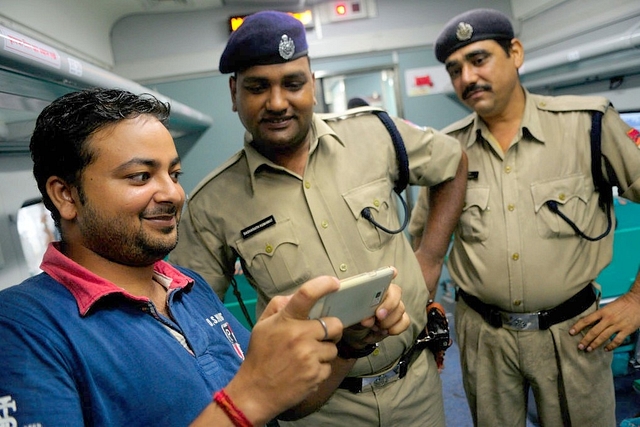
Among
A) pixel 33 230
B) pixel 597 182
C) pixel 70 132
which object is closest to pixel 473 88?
pixel 597 182

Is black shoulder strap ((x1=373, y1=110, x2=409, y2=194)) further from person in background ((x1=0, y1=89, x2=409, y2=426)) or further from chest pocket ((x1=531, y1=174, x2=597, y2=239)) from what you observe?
person in background ((x1=0, y1=89, x2=409, y2=426))

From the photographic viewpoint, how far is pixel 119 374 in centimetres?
84

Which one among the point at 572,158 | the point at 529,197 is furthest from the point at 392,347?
the point at 572,158

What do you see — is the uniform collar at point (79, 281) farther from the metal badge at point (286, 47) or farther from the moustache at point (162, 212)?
the metal badge at point (286, 47)

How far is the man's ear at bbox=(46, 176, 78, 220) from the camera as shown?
0.98 metres

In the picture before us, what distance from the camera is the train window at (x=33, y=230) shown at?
2057mm

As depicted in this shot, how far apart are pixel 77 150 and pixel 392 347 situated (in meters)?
1.25

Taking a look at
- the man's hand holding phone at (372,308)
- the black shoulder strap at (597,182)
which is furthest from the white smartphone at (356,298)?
the black shoulder strap at (597,182)

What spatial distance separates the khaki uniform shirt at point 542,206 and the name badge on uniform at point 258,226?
0.99 meters

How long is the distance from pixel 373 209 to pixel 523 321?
0.88 meters

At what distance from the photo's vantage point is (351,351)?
1178mm

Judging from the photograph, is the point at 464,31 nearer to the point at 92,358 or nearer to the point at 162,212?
the point at 162,212

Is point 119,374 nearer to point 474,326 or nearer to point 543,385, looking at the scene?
point 474,326

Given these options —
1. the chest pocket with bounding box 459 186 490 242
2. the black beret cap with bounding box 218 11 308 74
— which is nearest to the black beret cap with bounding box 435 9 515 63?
the chest pocket with bounding box 459 186 490 242
